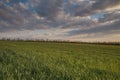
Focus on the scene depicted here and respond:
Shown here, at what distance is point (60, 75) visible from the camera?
7.82 metres

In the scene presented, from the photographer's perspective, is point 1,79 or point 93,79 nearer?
point 1,79

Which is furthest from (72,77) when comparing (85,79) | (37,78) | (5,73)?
(5,73)

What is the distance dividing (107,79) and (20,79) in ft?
11.0

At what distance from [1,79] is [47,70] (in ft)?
8.43

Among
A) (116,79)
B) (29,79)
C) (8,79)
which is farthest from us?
(116,79)

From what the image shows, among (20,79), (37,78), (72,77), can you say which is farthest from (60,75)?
(20,79)

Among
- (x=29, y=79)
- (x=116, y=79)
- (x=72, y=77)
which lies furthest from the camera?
(x=116, y=79)

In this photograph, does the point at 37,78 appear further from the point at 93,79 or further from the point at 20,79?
the point at 93,79

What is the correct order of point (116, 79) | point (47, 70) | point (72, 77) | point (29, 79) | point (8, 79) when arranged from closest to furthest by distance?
point (8, 79) → point (29, 79) → point (72, 77) → point (116, 79) → point (47, 70)

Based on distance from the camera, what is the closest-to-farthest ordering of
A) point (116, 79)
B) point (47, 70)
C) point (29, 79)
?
point (29, 79) → point (116, 79) → point (47, 70)

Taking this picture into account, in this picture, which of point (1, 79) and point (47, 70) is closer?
point (1, 79)

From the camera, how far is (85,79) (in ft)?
25.0

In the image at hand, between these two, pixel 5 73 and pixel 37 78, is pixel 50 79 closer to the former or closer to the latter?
pixel 37 78

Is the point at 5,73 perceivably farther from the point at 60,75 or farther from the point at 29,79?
the point at 60,75
